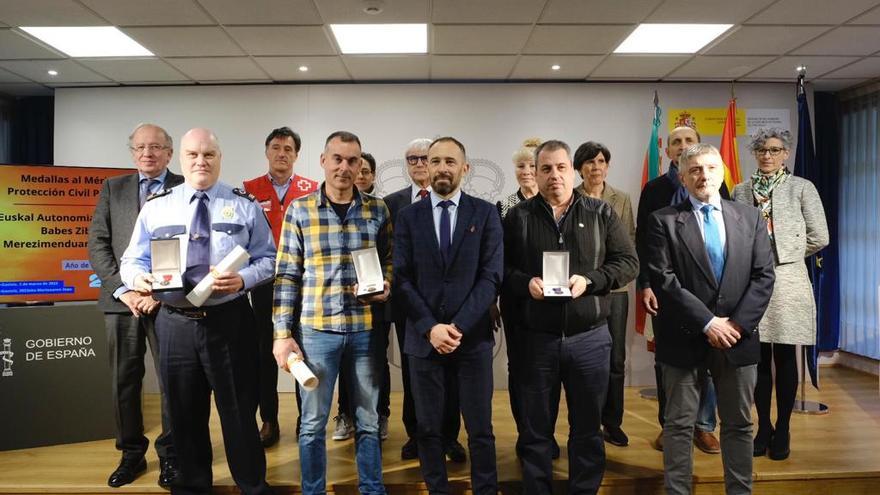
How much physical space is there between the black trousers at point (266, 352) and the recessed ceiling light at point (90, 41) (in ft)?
6.93

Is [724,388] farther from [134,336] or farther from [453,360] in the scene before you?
[134,336]

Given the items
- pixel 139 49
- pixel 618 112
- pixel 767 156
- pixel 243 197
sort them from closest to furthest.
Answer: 1. pixel 243 197
2. pixel 767 156
3. pixel 139 49
4. pixel 618 112

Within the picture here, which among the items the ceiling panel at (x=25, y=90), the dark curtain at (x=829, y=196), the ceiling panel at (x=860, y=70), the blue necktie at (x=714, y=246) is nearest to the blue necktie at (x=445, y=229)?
the blue necktie at (x=714, y=246)

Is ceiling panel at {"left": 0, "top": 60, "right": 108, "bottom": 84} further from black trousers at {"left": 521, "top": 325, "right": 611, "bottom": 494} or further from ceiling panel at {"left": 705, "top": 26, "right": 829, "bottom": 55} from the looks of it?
ceiling panel at {"left": 705, "top": 26, "right": 829, "bottom": 55}

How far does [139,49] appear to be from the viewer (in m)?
4.14

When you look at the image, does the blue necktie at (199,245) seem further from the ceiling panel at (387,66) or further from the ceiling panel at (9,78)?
the ceiling panel at (9,78)

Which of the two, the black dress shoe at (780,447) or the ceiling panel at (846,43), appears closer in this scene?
the black dress shoe at (780,447)

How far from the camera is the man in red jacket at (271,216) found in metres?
3.30

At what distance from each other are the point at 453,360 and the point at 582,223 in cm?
79

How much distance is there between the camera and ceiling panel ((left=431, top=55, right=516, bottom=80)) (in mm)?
4457

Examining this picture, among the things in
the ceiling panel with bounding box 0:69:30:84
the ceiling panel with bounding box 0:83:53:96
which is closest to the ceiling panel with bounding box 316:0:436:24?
the ceiling panel with bounding box 0:69:30:84

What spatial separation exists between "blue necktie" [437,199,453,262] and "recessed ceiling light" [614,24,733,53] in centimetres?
233

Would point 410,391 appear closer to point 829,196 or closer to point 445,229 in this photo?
point 445,229

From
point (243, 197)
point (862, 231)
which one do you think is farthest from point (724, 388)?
point (862, 231)
